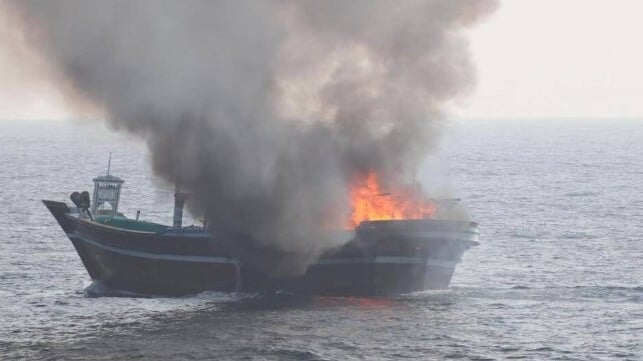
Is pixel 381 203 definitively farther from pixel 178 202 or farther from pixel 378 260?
pixel 178 202

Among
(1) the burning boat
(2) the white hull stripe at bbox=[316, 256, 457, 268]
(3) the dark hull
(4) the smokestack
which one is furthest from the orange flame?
(4) the smokestack

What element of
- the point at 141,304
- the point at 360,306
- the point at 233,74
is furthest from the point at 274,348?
the point at 233,74

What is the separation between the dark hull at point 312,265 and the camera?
74500 millimetres

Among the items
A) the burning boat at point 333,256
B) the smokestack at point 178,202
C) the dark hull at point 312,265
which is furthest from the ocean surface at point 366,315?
the smokestack at point 178,202

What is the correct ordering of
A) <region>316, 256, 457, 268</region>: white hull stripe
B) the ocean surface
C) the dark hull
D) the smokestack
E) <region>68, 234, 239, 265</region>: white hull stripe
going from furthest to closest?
the smokestack < <region>68, 234, 239, 265</region>: white hull stripe < <region>316, 256, 457, 268</region>: white hull stripe < the dark hull < the ocean surface

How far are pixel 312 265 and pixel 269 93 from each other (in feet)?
39.2

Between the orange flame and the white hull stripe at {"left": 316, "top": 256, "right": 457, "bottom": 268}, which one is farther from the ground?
the orange flame

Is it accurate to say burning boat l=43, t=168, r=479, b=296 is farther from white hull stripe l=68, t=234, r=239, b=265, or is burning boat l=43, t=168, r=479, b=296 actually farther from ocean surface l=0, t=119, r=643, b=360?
ocean surface l=0, t=119, r=643, b=360

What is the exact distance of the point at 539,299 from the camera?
7638cm

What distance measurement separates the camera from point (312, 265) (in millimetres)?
75562

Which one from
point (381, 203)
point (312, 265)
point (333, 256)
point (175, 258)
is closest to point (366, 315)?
point (333, 256)

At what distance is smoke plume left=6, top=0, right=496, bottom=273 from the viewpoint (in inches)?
2879

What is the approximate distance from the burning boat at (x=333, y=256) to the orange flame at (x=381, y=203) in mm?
70

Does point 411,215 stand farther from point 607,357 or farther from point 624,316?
point 607,357
